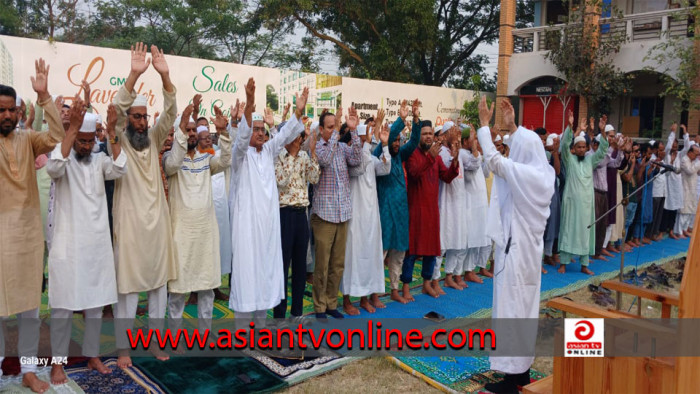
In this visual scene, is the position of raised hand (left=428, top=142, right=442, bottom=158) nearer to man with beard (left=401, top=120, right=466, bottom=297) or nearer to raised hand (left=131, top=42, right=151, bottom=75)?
man with beard (left=401, top=120, right=466, bottom=297)

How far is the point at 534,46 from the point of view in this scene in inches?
685

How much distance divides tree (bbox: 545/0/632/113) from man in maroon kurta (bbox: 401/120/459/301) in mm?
11197

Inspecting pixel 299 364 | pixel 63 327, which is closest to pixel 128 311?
pixel 63 327

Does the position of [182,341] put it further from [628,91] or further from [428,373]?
[628,91]

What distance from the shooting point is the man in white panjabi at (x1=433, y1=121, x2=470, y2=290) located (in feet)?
20.3

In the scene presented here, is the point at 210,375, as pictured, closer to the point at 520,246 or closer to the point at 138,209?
the point at 138,209

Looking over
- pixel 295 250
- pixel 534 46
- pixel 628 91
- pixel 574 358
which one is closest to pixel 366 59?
pixel 534 46

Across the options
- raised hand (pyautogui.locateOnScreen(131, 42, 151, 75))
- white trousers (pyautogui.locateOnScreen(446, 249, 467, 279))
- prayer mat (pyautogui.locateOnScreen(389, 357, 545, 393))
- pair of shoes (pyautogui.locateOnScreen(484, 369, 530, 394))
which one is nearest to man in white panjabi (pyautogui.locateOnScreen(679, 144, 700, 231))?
white trousers (pyautogui.locateOnScreen(446, 249, 467, 279))

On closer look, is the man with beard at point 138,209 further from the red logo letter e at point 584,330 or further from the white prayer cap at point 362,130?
the red logo letter e at point 584,330

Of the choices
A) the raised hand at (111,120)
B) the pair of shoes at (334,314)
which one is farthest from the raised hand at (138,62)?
the pair of shoes at (334,314)

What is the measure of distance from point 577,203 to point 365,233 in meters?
3.48

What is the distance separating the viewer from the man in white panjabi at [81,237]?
3.64m

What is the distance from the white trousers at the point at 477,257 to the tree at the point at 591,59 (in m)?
10.3

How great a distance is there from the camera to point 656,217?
9.88m
